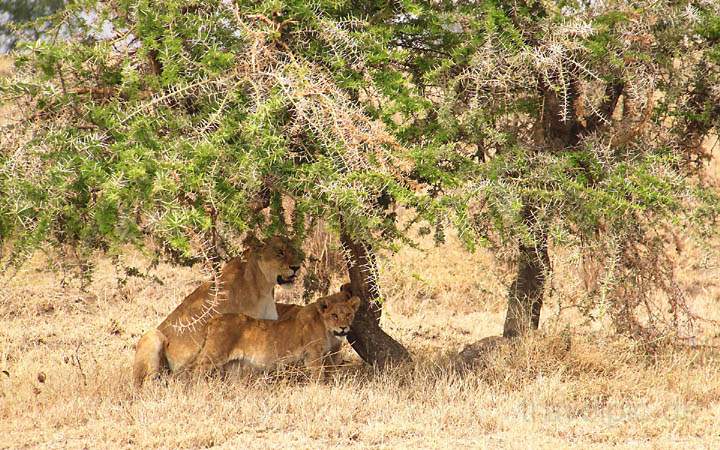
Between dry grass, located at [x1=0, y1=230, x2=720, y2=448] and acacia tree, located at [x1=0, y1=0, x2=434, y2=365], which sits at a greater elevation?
acacia tree, located at [x1=0, y1=0, x2=434, y2=365]

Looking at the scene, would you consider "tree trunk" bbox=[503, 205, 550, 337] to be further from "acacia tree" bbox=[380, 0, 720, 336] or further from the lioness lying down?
the lioness lying down

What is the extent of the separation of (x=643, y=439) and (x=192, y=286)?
7533 mm

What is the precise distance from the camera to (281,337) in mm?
8625

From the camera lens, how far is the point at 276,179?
7.35 meters

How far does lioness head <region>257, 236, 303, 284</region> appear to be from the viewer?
8875 millimetres

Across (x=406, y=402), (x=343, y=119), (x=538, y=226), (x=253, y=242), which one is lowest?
(x=406, y=402)

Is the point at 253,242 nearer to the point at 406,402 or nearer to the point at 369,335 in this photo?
the point at 369,335

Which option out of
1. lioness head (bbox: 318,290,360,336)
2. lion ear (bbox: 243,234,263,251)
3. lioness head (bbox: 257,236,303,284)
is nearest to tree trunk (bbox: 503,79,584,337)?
lioness head (bbox: 318,290,360,336)

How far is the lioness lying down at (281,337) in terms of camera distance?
27.3ft

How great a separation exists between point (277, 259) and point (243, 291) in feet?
1.39

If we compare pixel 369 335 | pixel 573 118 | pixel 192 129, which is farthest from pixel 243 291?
pixel 573 118

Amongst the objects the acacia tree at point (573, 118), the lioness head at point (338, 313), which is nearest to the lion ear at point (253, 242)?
the lioness head at point (338, 313)

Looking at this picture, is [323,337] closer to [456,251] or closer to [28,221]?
[28,221]

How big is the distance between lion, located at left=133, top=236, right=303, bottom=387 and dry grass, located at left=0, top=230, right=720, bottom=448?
347 mm
